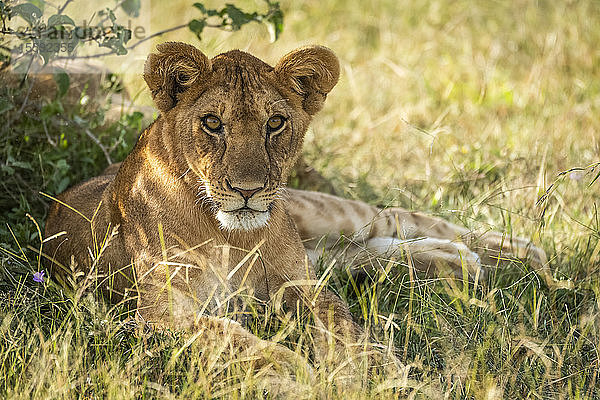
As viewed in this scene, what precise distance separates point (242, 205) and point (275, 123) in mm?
334

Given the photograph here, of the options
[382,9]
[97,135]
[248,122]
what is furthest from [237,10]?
[382,9]

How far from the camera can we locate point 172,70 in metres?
2.96

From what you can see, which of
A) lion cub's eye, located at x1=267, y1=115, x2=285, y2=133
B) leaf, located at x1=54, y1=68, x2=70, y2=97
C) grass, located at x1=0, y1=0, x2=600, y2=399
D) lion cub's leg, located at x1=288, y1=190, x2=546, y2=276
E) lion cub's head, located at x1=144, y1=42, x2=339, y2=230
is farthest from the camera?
leaf, located at x1=54, y1=68, x2=70, y2=97

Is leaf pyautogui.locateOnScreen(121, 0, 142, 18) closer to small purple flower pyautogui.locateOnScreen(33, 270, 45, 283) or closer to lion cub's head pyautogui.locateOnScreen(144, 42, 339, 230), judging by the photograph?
lion cub's head pyautogui.locateOnScreen(144, 42, 339, 230)

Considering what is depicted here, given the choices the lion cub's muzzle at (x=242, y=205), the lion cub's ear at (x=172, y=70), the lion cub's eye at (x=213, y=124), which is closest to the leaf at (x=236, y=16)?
the lion cub's ear at (x=172, y=70)

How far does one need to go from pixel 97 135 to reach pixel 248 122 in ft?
6.43

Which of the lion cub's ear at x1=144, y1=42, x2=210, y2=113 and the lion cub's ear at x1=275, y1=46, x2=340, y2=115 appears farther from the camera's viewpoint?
the lion cub's ear at x1=275, y1=46, x2=340, y2=115

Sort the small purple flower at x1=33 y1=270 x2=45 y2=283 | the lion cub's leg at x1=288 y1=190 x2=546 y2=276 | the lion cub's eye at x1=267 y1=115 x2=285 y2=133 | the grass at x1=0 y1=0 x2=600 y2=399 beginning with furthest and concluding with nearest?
the lion cub's leg at x1=288 y1=190 x2=546 y2=276 → the small purple flower at x1=33 y1=270 x2=45 y2=283 → the lion cub's eye at x1=267 y1=115 x2=285 y2=133 → the grass at x1=0 y1=0 x2=600 y2=399

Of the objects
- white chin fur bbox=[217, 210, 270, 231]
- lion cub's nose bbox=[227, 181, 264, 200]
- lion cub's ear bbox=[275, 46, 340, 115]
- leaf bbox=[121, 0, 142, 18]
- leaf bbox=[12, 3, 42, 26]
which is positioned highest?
leaf bbox=[12, 3, 42, 26]

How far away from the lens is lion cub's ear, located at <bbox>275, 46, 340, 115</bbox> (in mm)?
3064

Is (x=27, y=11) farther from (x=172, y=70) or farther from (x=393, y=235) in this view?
(x=393, y=235)

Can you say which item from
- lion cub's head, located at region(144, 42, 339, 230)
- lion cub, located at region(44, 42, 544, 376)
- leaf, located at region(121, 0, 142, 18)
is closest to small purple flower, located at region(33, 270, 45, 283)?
lion cub, located at region(44, 42, 544, 376)

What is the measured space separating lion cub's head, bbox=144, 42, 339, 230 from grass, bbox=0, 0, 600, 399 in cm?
43

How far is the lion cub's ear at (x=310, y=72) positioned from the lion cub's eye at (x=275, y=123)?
6.0 inches
